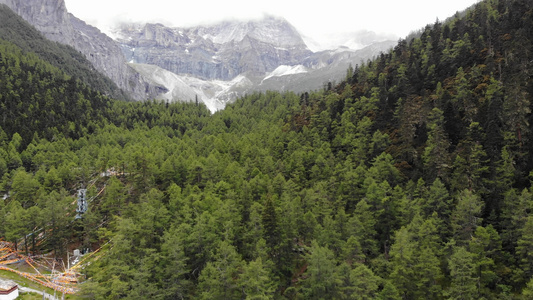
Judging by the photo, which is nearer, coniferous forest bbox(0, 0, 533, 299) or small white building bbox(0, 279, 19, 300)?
coniferous forest bbox(0, 0, 533, 299)

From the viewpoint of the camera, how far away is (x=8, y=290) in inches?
1827

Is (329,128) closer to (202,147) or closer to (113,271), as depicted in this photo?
(202,147)

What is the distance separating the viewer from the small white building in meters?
46.0

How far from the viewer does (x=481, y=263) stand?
1702 inches

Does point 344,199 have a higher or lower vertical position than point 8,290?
higher

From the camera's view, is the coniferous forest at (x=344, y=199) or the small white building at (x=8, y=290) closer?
the coniferous forest at (x=344, y=199)

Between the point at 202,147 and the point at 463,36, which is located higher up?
the point at 463,36

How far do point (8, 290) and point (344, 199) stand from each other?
57.6 m

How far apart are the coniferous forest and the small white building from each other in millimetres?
9484

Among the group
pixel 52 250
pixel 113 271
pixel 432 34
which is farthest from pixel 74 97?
pixel 432 34

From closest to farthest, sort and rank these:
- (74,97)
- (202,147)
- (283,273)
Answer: (283,273) < (202,147) < (74,97)

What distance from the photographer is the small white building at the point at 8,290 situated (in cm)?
4600

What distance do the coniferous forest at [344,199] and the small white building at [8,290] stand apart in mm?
9484

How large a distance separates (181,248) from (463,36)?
11429cm
